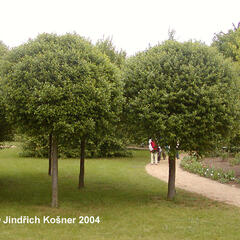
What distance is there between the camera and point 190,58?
1000cm

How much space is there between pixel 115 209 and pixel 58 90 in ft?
13.0

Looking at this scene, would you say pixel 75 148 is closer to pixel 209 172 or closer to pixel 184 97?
pixel 209 172

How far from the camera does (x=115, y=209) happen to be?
978 cm

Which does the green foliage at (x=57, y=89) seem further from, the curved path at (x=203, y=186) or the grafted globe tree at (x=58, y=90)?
the curved path at (x=203, y=186)

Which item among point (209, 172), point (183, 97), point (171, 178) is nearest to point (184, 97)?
point (183, 97)

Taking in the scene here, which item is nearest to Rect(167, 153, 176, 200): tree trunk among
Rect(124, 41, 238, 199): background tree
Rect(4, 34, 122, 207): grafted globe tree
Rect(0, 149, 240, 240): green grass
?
Rect(0, 149, 240, 240): green grass

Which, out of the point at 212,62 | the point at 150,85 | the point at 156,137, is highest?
the point at 212,62

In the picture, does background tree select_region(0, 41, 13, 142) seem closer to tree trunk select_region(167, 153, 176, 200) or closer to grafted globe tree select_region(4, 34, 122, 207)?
grafted globe tree select_region(4, 34, 122, 207)

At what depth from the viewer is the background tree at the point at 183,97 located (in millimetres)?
9445

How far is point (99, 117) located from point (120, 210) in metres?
2.85

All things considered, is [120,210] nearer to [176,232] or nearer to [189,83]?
[176,232]

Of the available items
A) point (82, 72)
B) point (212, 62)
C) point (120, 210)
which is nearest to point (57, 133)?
point (82, 72)

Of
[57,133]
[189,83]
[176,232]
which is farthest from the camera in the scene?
[189,83]

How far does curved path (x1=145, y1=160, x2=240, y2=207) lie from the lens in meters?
11.9
